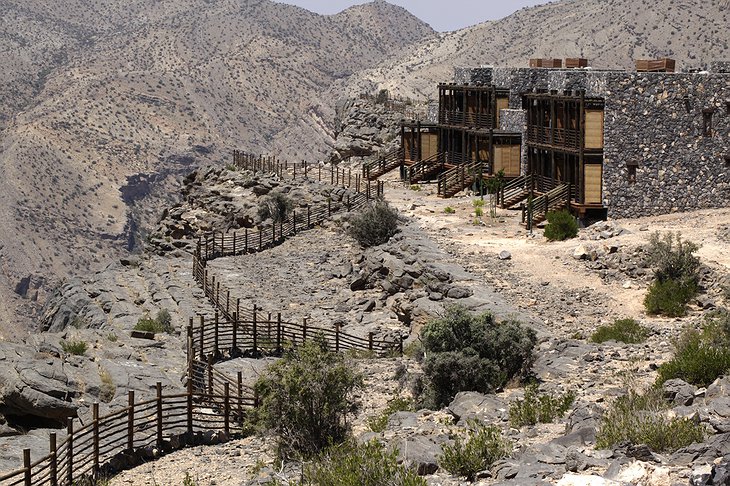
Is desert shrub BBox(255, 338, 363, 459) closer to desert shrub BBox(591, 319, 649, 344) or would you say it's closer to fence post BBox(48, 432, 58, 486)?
fence post BBox(48, 432, 58, 486)

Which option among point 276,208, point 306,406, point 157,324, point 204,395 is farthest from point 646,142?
point 306,406

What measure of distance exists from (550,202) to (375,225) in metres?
6.19

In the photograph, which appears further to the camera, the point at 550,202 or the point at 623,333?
the point at 550,202

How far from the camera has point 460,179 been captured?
46.2 meters

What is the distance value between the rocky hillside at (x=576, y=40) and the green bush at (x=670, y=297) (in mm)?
75514

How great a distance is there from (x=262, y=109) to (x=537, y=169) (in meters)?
114

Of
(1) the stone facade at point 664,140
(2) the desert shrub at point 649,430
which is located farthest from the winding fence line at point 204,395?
(1) the stone facade at point 664,140

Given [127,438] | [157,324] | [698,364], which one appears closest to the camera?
[698,364]

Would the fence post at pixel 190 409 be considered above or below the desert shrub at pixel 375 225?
below

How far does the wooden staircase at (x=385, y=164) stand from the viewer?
54062mm

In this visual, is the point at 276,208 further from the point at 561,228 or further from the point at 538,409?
the point at 538,409

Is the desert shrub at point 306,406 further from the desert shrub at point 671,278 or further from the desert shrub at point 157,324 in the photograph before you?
the desert shrub at point 157,324

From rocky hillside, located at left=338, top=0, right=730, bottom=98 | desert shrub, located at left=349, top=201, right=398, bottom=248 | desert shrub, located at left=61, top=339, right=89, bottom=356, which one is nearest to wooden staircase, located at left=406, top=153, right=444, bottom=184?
desert shrub, located at left=349, top=201, right=398, bottom=248

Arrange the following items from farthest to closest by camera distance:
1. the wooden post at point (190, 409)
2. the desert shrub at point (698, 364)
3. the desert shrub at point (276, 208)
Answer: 1. the desert shrub at point (276, 208)
2. the wooden post at point (190, 409)
3. the desert shrub at point (698, 364)
